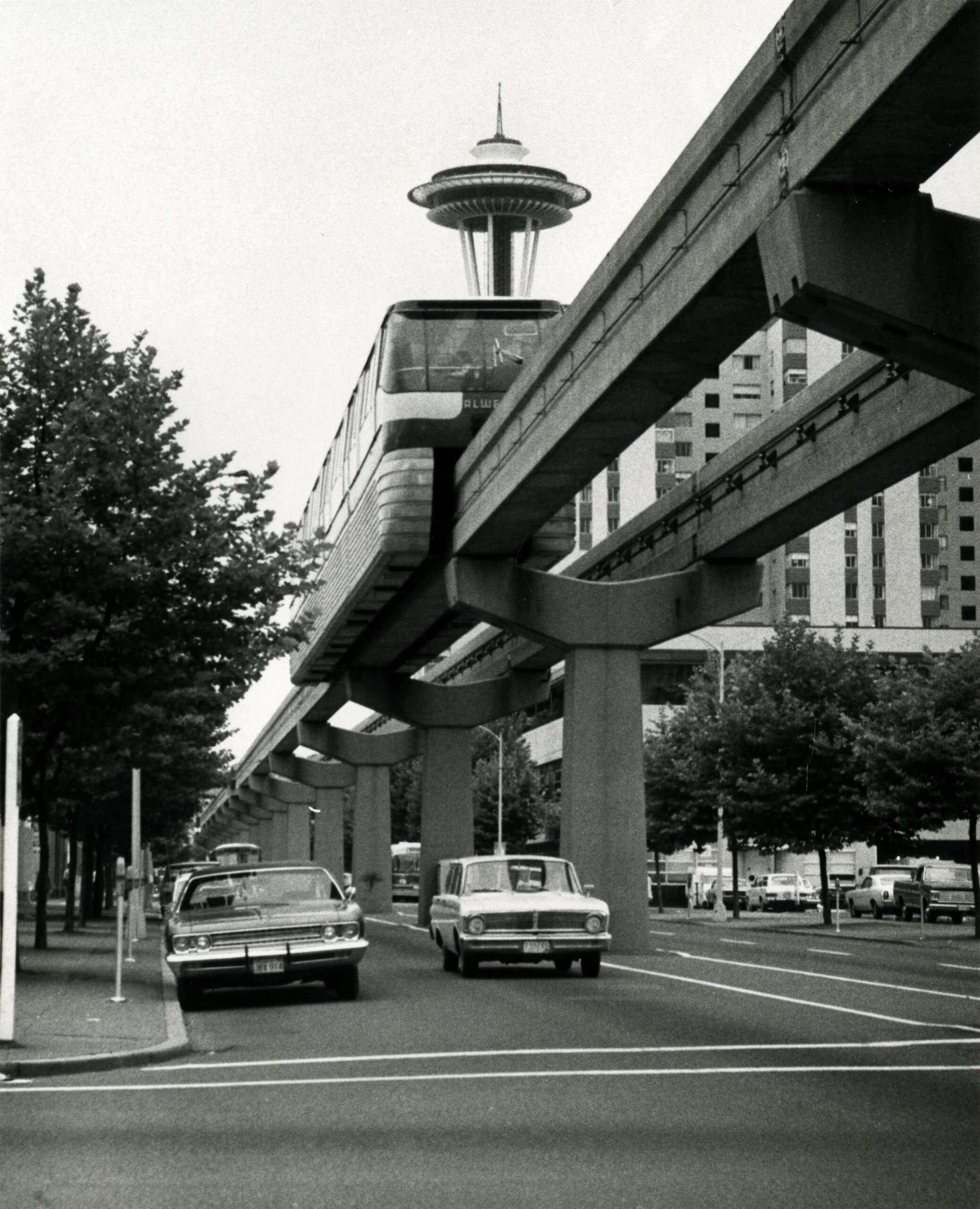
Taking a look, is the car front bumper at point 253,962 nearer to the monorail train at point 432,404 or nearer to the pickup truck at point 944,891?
the monorail train at point 432,404

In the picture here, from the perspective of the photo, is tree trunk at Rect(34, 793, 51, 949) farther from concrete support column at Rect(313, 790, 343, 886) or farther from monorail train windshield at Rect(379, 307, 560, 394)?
concrete support column at Rect(313, 790, 343, 886)

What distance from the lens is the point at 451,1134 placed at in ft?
36.1

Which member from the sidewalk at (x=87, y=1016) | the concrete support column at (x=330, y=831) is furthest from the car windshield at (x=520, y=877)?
the concrete support column at (x=330, y=831)

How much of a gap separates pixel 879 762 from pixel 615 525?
296 feet

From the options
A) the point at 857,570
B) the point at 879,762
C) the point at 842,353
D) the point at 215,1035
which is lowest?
the point at 215,1035

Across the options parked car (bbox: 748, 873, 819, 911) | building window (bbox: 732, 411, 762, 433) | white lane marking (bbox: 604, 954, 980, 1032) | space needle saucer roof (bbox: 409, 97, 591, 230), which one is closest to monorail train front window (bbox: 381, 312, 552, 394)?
white lane marking (bbox: 604, 954, 980, 1032)

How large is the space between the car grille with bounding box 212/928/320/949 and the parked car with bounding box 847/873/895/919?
133 ft

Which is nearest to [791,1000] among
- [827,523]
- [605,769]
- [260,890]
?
[260,890]

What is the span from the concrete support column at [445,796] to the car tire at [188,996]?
3663cm

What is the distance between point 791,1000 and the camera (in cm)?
2106

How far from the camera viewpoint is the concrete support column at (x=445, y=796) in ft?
193

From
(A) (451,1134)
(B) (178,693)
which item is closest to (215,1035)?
(A) (451,1134)

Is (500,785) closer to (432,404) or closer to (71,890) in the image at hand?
(71,890)

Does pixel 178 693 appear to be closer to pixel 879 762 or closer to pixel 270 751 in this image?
pixel 879 762
